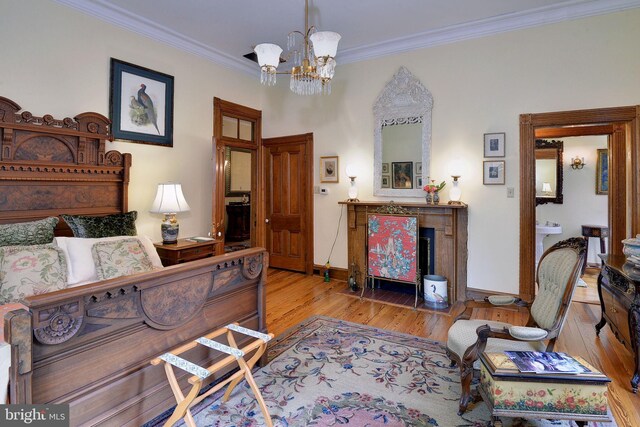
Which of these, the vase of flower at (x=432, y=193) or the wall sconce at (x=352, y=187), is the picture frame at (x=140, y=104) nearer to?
the wall sconce at (x=352, y=187)

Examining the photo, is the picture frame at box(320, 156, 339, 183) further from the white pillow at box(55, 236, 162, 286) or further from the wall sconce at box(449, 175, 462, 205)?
the white pillow at box(55, 236, 162, 286)

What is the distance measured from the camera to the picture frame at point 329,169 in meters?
5.32

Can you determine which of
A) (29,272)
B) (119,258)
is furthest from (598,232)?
(29,272)

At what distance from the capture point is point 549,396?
6.02 ft

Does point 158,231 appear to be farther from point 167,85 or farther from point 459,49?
point 459,49

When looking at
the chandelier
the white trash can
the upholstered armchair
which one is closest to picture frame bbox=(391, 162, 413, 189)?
the white trash can

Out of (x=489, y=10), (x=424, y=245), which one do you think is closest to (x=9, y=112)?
(x=424, y=245)

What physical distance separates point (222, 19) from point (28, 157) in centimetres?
251

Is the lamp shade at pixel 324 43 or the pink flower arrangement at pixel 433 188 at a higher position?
the lamp shade at pixel 324 43

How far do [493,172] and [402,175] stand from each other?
1.13 meters

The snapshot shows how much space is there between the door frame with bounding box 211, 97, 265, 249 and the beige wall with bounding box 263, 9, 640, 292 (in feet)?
4.68

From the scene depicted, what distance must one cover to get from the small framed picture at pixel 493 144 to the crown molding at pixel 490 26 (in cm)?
123

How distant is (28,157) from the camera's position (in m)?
3.20

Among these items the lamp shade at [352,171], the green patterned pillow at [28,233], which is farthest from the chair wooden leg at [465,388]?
the green patterned pillow at [28,233]
